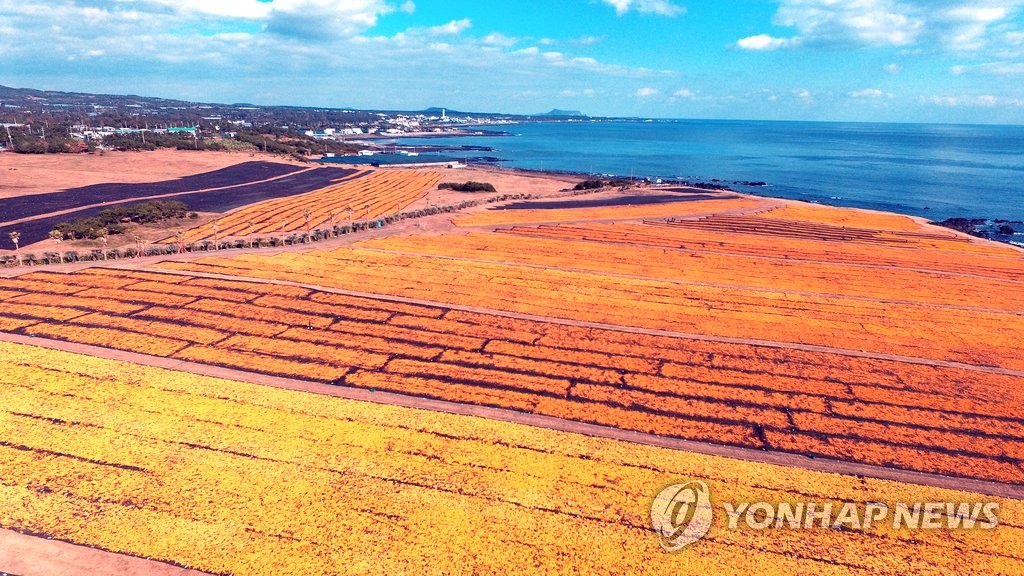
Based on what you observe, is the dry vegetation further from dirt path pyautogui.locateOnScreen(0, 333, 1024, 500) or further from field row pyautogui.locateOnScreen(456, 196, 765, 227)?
field row pyautogui.locateOnScreen(456, 196, 765, 227)

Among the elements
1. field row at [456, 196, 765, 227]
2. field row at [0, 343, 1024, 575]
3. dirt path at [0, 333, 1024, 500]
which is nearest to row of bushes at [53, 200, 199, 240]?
dirt path at [0, 333, 1024, 500]

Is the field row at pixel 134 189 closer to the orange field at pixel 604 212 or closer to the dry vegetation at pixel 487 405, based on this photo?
the dry vegetation at pixel 487 405

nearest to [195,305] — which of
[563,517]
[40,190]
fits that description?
[563,517]

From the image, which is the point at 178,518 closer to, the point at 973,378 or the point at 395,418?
the point at 395,418

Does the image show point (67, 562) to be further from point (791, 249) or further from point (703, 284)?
point (791, 249)

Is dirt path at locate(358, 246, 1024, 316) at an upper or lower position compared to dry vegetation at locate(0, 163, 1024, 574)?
upper

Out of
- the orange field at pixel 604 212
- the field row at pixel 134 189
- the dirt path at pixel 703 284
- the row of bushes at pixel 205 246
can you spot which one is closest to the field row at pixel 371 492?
the dirt path at pixel 703 284
